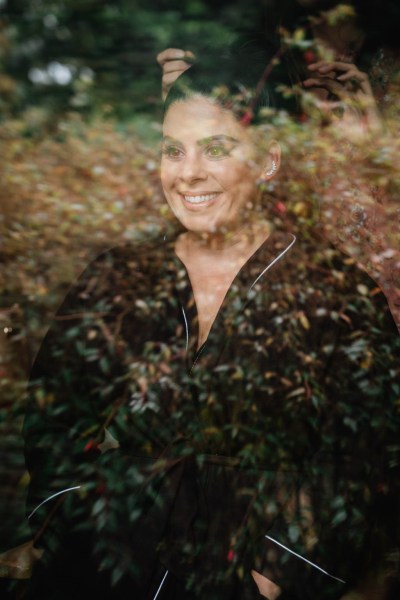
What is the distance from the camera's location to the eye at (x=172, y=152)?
1.97 meters

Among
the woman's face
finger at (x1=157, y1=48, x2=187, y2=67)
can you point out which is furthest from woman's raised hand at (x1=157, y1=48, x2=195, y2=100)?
the woman's face

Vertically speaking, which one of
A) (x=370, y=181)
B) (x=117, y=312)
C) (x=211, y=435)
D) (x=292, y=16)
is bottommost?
(x=211, y=435)

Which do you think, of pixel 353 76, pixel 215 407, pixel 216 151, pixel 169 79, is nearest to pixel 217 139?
pixel 216 151

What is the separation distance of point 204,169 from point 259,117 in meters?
0.25

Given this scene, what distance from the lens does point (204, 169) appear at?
1933 millimetres

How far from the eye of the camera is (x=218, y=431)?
1.95 metres

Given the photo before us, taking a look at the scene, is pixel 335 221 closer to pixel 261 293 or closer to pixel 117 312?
pixel 261 293

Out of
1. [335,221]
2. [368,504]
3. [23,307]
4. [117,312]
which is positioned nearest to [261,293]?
[335,221]

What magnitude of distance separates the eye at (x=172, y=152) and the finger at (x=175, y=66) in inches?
9.7

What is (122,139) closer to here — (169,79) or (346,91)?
(169,79)

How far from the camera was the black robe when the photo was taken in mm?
1779

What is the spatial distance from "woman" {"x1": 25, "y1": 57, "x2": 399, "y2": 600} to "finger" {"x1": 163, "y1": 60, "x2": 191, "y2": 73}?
9 cm

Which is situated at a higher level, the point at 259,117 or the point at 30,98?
the point at 30,98

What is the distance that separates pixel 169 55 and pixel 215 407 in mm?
1164
